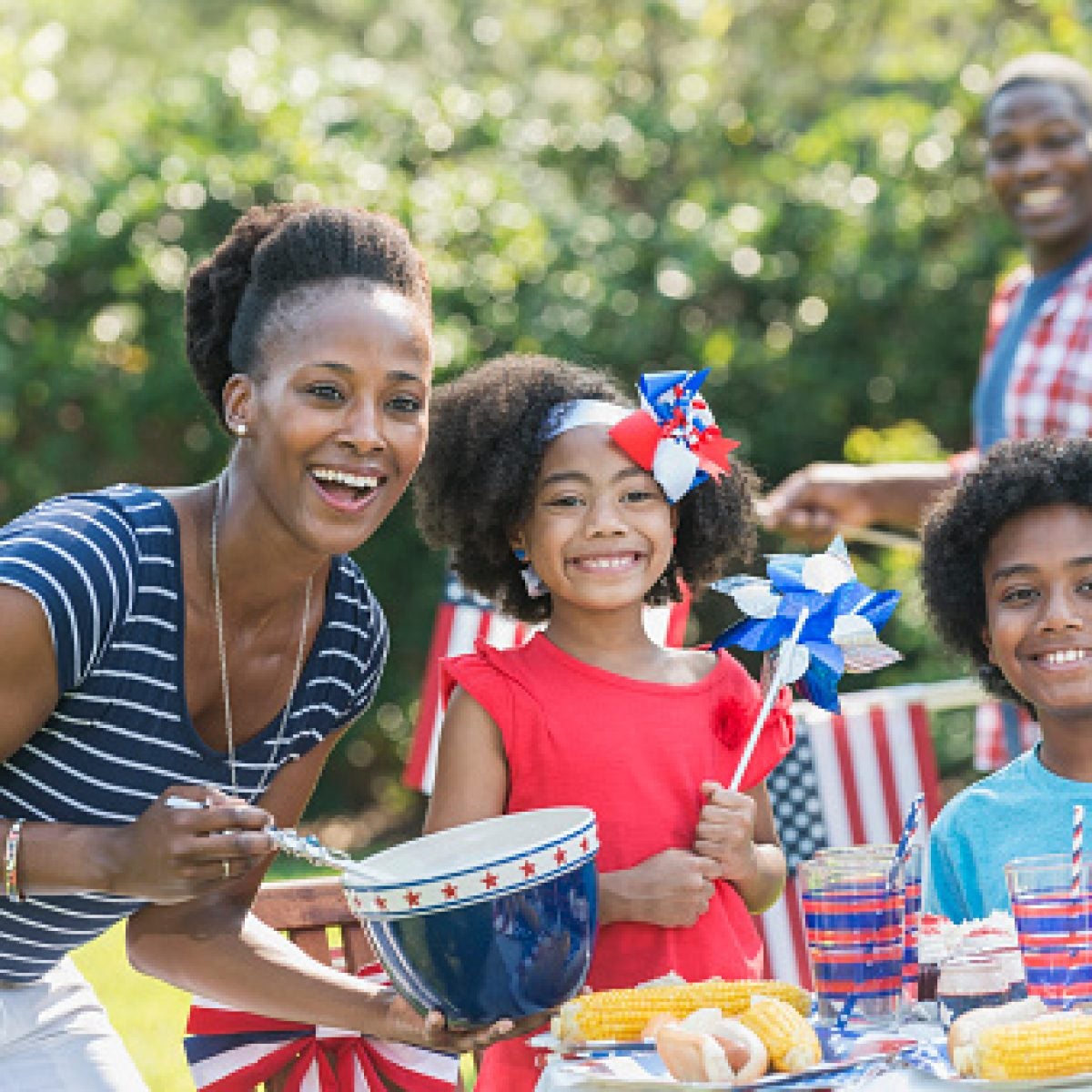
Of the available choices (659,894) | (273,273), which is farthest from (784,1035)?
(273,273)

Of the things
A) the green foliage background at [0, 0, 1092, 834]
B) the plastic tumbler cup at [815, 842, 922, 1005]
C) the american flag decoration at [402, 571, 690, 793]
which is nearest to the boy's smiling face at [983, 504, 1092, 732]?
the plastic tumbler cup at [815, 842, 922, 1005]

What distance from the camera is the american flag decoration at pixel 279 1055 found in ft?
11.3

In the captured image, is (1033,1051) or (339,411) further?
(339,411)

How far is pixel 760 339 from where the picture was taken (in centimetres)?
927

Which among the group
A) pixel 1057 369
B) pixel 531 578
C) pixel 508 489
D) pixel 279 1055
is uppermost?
pixel 1057 369

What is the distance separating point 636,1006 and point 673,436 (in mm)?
1207

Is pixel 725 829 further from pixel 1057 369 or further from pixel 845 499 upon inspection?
pixel 1057 369

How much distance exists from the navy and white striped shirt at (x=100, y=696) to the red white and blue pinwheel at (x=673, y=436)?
2.60 feet

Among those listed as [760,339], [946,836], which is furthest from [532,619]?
[760,339]

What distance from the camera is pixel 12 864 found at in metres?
2.81

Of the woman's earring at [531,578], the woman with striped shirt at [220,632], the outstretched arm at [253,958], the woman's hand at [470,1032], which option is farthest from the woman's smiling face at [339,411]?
the woman's hand at [470,1032]

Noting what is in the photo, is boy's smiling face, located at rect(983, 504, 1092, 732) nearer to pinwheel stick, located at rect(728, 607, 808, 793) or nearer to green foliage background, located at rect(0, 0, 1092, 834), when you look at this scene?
pinwheel stick, located at rect(728, 607, 808, 793)

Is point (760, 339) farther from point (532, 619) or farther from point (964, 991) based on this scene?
point (964, 991)

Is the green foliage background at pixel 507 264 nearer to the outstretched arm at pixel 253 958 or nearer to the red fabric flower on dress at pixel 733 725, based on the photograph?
Result: the red fabric flower on dress at pixel 733 725
